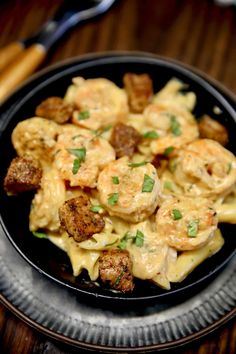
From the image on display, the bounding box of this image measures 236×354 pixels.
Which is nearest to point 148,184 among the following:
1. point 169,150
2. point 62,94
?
point 169,150

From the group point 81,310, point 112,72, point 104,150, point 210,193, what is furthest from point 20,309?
point 112,72

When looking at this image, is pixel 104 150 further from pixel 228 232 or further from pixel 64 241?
pixel 228 232

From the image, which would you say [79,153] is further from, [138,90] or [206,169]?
[206,169]

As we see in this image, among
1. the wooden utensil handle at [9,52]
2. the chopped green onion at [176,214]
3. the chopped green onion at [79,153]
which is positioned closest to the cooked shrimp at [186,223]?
the chopped green onion at [176,214]

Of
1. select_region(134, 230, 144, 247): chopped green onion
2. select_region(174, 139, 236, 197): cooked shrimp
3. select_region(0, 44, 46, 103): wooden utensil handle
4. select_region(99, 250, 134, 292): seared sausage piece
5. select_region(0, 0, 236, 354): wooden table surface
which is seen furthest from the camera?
select_region(0, 0, 236, 354): wooden table surface

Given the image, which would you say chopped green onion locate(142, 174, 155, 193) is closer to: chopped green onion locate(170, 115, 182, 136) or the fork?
chopped green onion locate(170, 115, 182, 136)

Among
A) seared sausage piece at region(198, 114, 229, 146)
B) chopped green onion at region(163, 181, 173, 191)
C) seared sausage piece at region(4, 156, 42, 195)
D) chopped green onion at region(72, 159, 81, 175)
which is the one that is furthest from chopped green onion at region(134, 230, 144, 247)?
seared sausage piece at region(198, 114, 229, 146)

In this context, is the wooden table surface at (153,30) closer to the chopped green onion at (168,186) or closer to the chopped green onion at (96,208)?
the chopped green onion at (168,186)
